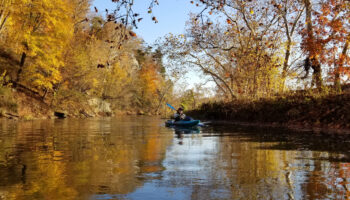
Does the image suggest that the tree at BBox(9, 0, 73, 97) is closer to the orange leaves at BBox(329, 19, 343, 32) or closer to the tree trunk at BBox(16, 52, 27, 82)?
the tree trunk at BBox(16, 52, 27, 82)

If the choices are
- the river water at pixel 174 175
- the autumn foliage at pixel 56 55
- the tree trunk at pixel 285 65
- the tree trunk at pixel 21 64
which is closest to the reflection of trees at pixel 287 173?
the river water at pixel 174 175

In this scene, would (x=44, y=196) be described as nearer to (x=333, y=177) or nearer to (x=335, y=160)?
(x=333, y=177)

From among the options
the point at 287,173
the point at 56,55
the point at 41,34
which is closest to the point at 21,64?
the point at 56,55

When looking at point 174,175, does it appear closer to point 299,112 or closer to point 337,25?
point 299,112

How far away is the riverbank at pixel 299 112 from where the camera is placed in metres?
15.5

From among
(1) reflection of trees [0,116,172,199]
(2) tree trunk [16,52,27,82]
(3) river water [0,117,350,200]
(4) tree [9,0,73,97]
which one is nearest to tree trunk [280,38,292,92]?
(3) river water [0,117,350,200]

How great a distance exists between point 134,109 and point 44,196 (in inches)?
2591

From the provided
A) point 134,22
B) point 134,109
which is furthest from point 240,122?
point 134,109

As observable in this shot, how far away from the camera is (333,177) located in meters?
5.07

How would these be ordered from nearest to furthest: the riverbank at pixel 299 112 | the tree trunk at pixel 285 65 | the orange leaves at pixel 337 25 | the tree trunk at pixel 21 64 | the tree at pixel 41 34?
the riverbank at pixel 299 112 → the orange leaves at pixel 337 25 → the tree trunk at pixel 285 65 → the tree at pixel 41 34 → the tree trunk at pixel 21 64

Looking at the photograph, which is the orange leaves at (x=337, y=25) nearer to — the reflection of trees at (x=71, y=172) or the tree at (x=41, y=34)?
the reflection of trees at (x=71, y=172)

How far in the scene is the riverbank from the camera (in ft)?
51.0

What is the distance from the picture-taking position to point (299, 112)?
A: 707 inches

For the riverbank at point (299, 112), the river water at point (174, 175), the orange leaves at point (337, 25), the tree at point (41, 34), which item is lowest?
the river water at point (174, 175)
